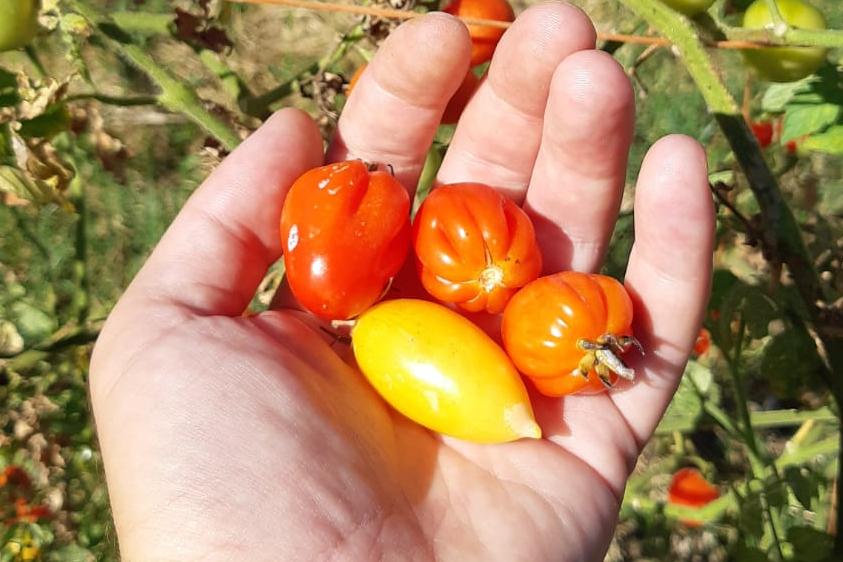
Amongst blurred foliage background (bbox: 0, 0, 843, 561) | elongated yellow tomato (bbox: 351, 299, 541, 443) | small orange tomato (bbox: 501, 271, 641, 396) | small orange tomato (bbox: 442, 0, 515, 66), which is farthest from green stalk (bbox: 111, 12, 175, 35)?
small orange tomato (bbox: 501, 271, 641, 396)

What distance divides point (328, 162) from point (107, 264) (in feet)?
5.36

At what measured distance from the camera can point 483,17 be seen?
2168 mm

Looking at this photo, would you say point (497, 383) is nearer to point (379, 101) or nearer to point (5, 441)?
point (379, 101)

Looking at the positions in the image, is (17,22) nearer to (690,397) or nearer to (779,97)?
(779,97)

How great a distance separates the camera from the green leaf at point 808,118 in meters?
1.92

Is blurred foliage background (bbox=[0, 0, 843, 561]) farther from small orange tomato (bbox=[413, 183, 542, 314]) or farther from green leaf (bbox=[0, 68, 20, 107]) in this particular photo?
small orange tomato (bbox=[413, 183, 542, 314])

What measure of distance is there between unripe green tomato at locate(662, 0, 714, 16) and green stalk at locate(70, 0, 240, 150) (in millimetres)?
1062

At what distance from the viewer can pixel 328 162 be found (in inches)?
83.0

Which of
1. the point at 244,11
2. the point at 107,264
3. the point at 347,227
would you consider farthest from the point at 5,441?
the point at 244,11

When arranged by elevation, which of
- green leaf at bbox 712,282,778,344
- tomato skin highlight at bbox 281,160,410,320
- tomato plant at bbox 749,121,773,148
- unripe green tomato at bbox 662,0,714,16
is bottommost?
green leaf at bbox 712,282,778,344

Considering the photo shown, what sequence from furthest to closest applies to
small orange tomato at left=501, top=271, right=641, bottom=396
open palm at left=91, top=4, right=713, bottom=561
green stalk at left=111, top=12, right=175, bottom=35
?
green stalk at left=111, top=12, right=175, bottom=35, small orange tomato at left=501, top=271, right=641, bottom=396, open palm at left=91, top=4, right=713, bottom=561

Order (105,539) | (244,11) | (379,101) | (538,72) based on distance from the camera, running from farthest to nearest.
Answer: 1. (244,11)
2. (105,539)
3. (379,101)
4. (538,72)

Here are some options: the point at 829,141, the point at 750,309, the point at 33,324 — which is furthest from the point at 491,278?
the point at 33,324

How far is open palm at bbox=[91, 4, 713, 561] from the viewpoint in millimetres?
1476
